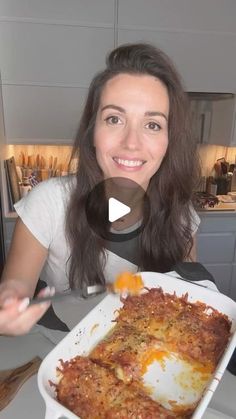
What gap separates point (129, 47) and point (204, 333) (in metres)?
0.74

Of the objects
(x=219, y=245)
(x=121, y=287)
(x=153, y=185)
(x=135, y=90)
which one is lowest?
(x=219, y=245)

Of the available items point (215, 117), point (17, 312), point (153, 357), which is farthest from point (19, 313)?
point (215, 117)

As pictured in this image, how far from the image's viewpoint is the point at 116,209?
3.30ft

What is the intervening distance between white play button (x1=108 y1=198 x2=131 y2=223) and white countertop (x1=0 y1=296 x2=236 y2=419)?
268mm

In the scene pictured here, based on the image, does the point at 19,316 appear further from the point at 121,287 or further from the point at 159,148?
the point at 159,148

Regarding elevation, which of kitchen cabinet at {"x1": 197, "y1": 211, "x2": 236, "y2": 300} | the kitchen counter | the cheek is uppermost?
the cheek

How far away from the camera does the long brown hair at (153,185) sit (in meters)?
0.86

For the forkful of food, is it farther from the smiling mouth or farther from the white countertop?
the smiling mouth

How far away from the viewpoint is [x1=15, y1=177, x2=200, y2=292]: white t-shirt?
0.95 metres

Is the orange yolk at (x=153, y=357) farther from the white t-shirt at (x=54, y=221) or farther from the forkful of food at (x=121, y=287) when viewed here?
the white t-shirt at (x=54, y=221)

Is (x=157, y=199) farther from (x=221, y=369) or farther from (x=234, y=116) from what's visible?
(x=234, y=116)
